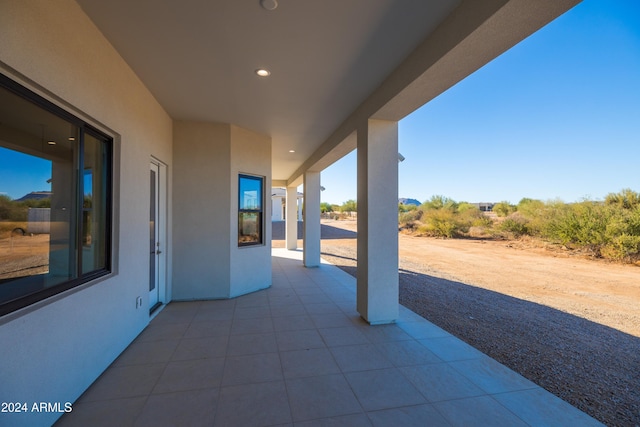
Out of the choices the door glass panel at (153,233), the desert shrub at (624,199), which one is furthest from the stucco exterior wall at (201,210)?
the desert shrub at (624,199)

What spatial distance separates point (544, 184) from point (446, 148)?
23.2ft

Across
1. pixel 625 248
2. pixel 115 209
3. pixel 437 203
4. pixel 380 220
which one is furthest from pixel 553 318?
pixel 437 203

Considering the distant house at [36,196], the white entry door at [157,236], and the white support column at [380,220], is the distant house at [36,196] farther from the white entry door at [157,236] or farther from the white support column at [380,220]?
the white support column at [380,220]

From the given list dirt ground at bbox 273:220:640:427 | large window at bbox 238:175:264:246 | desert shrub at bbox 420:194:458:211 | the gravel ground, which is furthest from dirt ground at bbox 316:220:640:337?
desert shrub at bbox 420:194:458:211

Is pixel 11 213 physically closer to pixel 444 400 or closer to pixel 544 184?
pixel 444 400

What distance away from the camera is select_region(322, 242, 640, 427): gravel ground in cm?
214

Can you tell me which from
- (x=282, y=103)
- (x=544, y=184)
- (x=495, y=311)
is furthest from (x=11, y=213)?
(x=544, y=184)

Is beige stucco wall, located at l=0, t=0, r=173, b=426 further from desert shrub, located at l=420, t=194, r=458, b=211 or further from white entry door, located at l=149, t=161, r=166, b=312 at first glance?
desert shrub, located at l=420, t=194, r=458, b=211

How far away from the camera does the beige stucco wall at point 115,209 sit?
1.45m

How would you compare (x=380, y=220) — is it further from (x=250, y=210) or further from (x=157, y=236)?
(x=157, y=236)

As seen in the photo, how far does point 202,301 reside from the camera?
14.2 feet

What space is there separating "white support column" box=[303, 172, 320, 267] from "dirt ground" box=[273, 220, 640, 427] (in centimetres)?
89

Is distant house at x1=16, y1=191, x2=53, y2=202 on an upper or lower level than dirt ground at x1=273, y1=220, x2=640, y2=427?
upper

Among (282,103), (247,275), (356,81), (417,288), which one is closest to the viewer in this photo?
(356,81)
